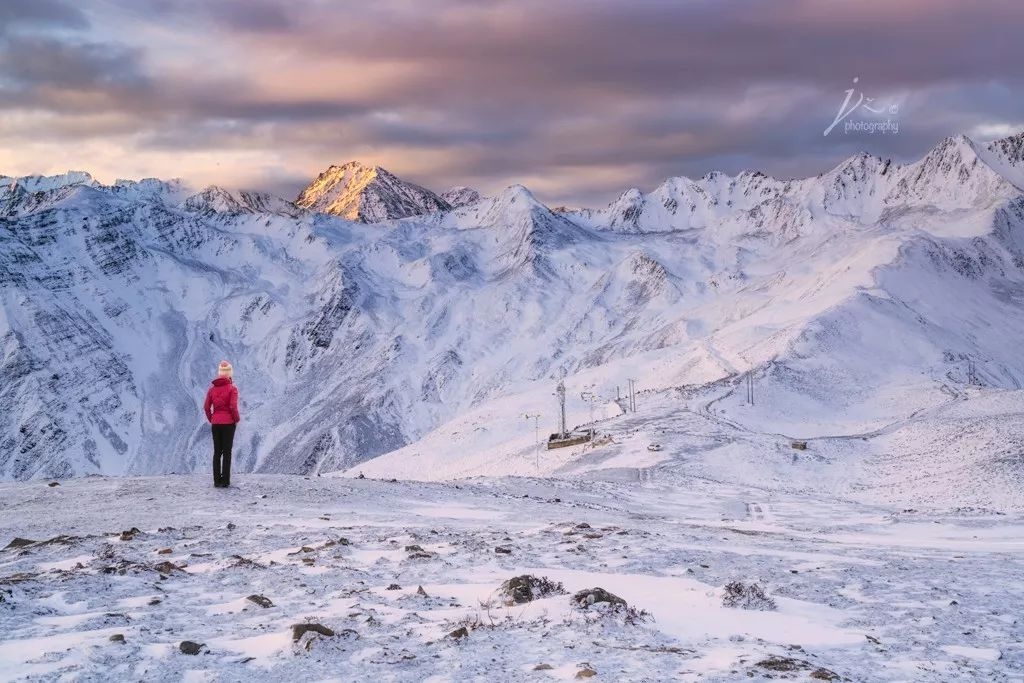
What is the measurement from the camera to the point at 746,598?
11344 mm

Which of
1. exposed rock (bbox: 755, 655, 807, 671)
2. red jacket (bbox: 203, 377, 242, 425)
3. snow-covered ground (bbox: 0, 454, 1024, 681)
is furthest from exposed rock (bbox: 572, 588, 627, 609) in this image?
red jacket (bbox: 203, 377, 242, 425)

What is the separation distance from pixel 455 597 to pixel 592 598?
80.0 inches

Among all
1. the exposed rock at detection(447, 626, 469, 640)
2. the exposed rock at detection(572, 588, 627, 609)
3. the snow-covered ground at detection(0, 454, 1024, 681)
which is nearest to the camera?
the snow-covered ground at detection(0, 454, 1024, 681)

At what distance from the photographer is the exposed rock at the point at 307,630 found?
30.6 feet

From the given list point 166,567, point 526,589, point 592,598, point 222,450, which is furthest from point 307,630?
point 222,450

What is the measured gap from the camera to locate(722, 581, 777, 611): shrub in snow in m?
11.2

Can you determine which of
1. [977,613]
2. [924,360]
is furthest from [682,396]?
[977,613]

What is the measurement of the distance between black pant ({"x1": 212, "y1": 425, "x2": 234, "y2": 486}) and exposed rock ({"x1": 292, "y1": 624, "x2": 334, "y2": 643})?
13.9m

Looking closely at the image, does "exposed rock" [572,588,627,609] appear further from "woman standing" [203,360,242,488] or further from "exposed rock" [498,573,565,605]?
"woman standing" [203,360,242,488]

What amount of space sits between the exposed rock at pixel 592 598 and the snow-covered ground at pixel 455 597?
5.0 inches

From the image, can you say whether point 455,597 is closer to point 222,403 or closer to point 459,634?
point 459,634

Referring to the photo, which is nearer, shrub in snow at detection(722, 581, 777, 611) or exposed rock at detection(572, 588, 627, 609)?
exposed rock at detection(572, 588, 627, 609)

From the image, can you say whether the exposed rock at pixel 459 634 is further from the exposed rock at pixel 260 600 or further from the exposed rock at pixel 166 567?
the exposed rock at pixel 166 567

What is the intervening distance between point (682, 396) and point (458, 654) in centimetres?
10858
